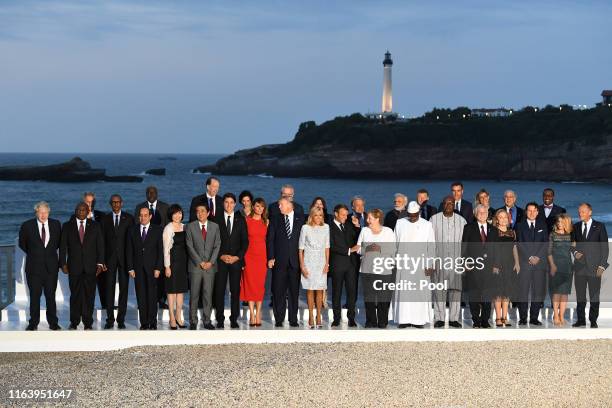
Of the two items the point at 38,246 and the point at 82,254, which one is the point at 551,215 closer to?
the point at 82,254

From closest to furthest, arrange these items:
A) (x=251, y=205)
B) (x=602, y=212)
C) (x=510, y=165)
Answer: (x=251, y=205) < (x=602, y=212) < (x=510, y=165)

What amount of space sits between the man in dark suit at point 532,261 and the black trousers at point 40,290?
497cm

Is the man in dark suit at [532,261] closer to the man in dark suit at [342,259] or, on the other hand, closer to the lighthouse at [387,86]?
the man in dark suit at [342,259]

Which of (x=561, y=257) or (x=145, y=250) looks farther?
(x=561, y=257)

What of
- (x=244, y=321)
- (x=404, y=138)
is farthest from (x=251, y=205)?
(x=404, y=138)

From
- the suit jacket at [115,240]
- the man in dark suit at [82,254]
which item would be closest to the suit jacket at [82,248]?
the man in dark suit at [82,254]

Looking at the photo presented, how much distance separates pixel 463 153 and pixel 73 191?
5043 cm

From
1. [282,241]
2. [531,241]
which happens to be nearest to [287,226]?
[282,241]

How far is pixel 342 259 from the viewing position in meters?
9.88

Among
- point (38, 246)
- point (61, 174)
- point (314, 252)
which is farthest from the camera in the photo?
point (61, 174)

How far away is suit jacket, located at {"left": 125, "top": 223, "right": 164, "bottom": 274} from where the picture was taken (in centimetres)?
955

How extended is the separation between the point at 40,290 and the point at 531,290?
5.34 meters

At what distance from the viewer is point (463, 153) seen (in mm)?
112375

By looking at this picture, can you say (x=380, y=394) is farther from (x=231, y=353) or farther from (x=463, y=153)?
(x=463, y=153)
